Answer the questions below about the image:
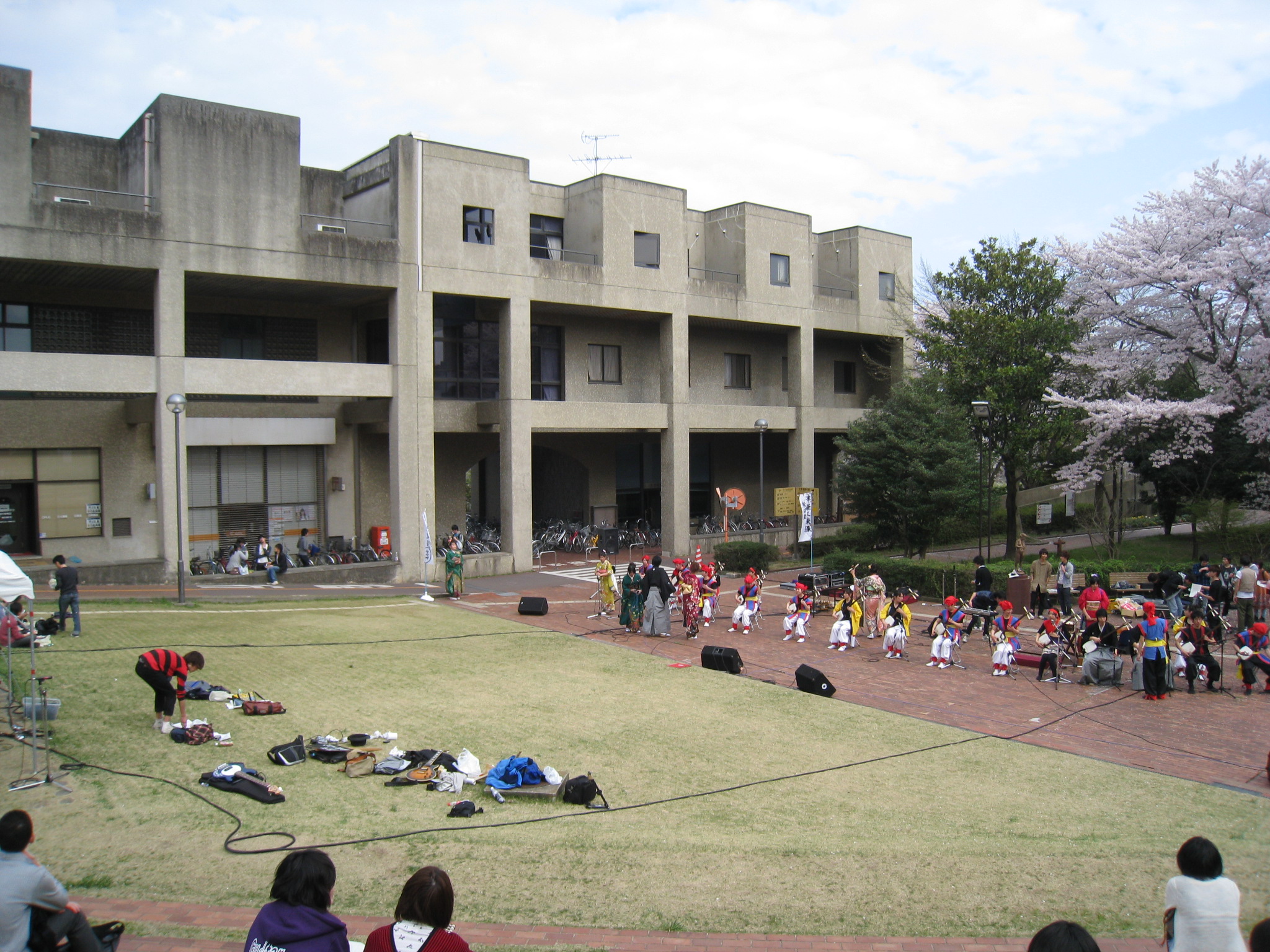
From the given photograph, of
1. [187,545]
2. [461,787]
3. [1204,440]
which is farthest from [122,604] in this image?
[1204,440]

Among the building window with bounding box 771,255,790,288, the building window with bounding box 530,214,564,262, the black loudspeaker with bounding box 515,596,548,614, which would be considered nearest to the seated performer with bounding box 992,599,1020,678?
the black loudspeaker with bounding box 515,596,548,614

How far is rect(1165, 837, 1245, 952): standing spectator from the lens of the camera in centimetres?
510

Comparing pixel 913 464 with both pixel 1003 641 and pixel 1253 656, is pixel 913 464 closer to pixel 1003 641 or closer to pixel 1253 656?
pixel 1003 641

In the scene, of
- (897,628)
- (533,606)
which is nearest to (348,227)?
(533,606)

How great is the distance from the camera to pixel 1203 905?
5145mm

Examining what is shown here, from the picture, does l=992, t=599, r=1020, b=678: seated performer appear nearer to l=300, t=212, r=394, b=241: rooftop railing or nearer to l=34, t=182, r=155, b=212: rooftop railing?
l=300, t=212, r=394, b=241: rooftop railing

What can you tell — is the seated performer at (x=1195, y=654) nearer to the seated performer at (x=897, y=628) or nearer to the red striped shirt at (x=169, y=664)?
the seated performer at (x=897, y=628)

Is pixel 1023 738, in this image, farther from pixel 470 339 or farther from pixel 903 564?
pixel 470 339

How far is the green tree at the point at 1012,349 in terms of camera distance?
3222cm

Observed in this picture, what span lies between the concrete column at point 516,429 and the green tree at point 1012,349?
14.8 m

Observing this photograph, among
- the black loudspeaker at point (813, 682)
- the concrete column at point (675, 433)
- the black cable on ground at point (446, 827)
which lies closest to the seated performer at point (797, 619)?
the black loudspeaker at point (813, 682)

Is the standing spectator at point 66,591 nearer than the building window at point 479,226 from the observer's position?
Yes

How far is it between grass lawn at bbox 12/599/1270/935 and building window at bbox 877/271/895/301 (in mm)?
31196

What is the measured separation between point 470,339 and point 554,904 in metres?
27.7
